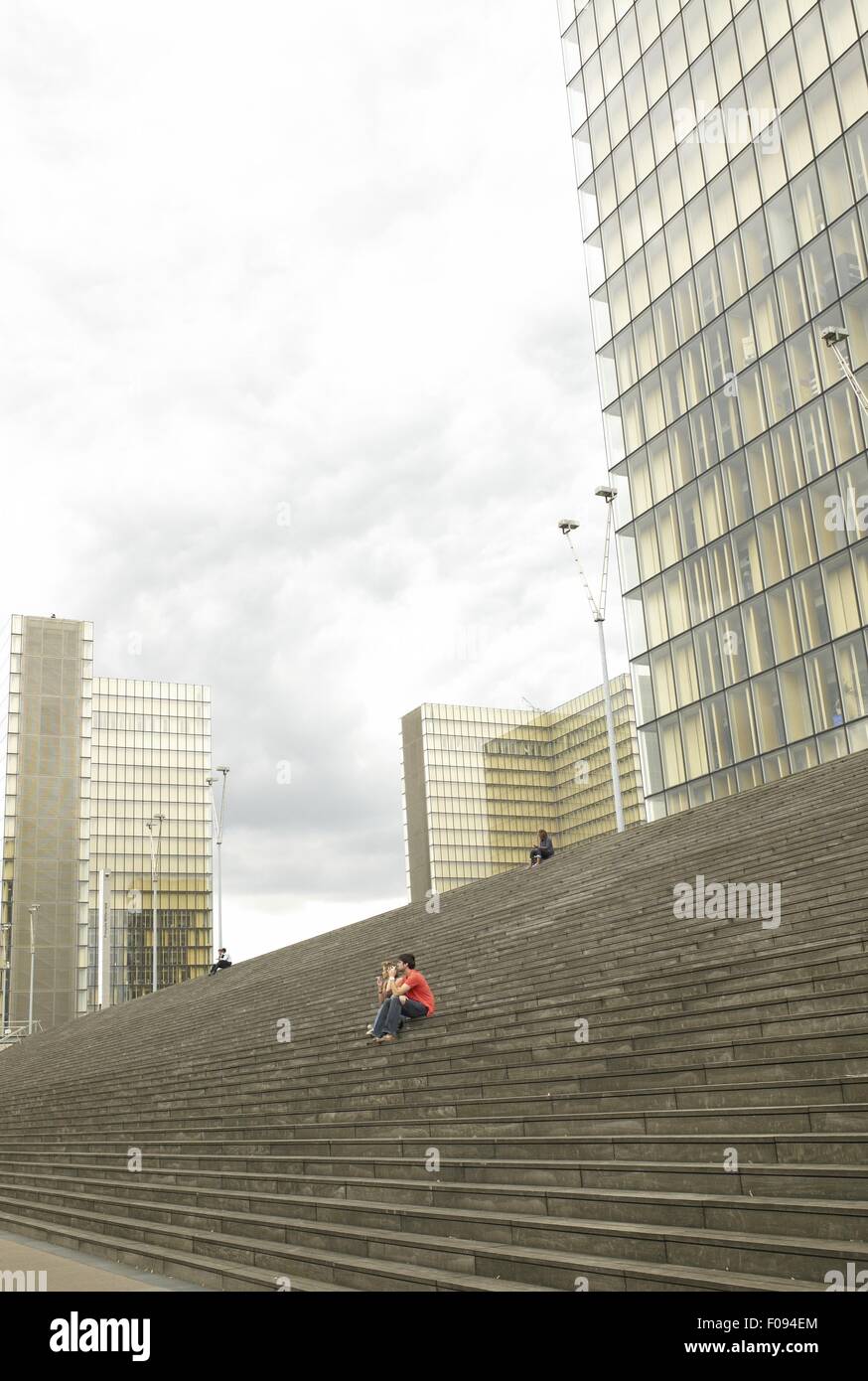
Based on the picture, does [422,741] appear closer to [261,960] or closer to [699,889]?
[261,960]

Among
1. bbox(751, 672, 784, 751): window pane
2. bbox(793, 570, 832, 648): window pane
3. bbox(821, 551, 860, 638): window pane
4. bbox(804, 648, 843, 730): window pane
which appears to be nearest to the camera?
bbox(821, 551, 860, 638): window pane

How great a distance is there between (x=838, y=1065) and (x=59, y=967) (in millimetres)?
81234

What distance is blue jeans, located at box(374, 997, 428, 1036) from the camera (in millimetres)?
12922

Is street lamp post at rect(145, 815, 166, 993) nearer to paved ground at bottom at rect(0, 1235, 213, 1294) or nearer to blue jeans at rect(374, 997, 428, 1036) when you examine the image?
blue jeans at rect(374, 997, 428, 1036)

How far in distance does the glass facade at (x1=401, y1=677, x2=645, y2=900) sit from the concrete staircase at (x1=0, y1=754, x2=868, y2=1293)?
97.6 meters

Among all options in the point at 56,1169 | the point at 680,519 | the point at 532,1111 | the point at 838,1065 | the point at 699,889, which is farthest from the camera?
the point at 680,519

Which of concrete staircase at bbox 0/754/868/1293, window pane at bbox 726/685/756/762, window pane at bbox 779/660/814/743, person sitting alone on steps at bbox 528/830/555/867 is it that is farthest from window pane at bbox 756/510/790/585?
concrete staircase at bbox 0/754/868/1293

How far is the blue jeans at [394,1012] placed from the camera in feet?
42.4

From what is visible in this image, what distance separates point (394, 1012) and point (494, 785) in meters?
108

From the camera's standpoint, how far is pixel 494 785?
395ft

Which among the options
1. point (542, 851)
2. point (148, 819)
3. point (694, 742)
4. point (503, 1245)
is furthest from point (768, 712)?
point (148, 819)
